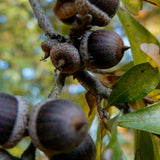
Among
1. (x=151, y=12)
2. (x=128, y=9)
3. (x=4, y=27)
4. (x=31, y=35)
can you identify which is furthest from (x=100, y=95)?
(x=151, y=12)

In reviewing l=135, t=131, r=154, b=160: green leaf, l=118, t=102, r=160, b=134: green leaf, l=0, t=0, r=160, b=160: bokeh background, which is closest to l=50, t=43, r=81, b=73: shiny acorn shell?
l=118, t=102, r=160, b=134: green leaf

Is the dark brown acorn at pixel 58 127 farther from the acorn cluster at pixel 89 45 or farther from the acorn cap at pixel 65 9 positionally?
the acorn cap at pixel 65 9

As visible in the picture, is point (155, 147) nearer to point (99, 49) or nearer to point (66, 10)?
point (99, 49)

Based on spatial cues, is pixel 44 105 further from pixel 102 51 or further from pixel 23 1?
pixel 23 1

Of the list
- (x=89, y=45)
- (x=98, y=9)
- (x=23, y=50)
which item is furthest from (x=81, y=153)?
(x=23, y=50)

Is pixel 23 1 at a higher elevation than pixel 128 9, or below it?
below

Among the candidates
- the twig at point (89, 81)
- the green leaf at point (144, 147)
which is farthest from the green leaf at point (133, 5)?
the green leaf at point (144, 147)

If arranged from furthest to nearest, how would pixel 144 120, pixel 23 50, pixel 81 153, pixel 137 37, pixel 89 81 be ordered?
1. pixel 23 50
2. pixel 137 37
3. pixel 89 81
4. pixel 144 120
5. pixel 81 153
